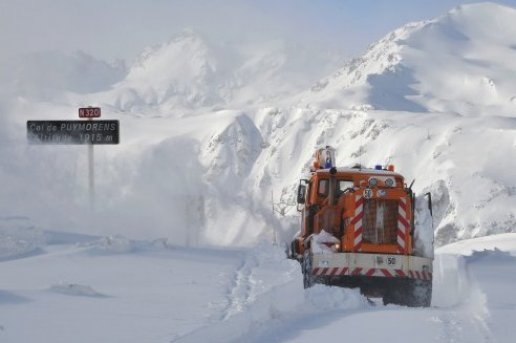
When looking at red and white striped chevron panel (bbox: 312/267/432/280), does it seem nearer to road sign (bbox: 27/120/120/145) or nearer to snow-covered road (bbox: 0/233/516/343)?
snow-covered road (bbox: 0/233/516/343)

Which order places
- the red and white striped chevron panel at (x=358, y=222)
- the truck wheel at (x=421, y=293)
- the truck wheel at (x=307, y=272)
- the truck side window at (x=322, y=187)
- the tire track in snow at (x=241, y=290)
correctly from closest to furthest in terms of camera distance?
1. the tire track in snow at (x=241, y=290)
2. the truck wheel at (x=421, y=293)
3. the truck wheel at (x=307, y=272)
4. the red and white striped chevron panel at (x=358, y=222)
5. the truck side window at (x=322, y=187)

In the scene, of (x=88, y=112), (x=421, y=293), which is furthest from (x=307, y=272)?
(x=88, y=112)

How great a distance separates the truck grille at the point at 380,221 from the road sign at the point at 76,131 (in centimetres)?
1197

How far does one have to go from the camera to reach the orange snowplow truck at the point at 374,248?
15.7 m

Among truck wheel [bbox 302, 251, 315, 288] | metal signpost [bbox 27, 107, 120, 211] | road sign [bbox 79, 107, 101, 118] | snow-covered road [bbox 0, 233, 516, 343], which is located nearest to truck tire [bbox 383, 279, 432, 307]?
snow-covered road [bbox 0, 233, 516, 343]

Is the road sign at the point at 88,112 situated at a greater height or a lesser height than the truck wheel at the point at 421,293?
greater

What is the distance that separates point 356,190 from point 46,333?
827 centimetres

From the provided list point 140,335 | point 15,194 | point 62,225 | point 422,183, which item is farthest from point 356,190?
point 422,183

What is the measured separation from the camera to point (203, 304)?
11.6 m

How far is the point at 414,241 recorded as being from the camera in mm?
16328

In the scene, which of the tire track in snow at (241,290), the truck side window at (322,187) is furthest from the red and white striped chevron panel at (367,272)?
the truck side window at (322,187)

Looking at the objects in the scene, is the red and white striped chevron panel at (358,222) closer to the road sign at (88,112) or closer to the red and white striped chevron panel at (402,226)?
the red and white striped chevron panel at (402,226)

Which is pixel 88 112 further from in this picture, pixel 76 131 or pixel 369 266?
pixel 369 266

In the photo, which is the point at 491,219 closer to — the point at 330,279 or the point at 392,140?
the point at 392,140
